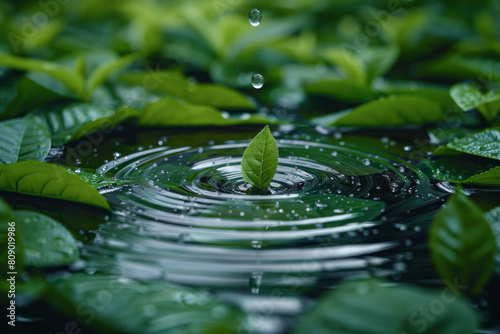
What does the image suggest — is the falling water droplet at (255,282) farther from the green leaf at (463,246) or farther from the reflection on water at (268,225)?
the green leaf at (463,246)

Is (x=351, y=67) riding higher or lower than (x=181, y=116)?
higher

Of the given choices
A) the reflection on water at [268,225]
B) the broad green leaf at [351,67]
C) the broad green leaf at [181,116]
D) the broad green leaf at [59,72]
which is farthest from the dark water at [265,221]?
the broad green leaf at [351,67]

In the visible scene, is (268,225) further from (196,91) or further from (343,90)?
(343,90)

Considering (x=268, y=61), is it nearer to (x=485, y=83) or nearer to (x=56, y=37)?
(x=485, y=83)

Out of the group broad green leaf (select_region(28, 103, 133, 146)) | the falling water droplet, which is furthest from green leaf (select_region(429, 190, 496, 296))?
broad green leaf (select_region(28, 103, 133, 146))

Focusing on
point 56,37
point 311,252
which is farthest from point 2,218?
point 56,37

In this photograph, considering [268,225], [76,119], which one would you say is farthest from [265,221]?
[76,119]

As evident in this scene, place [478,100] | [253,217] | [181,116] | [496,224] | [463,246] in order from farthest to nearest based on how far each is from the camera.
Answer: [181,116] → [478,100] → [253,217] → [496,224] → [463,246]

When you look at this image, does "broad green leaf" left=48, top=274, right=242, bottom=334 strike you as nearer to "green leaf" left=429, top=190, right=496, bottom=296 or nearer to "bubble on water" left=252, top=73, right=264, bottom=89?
"green leaf" left=429, top=190, right=496, bottom=296
